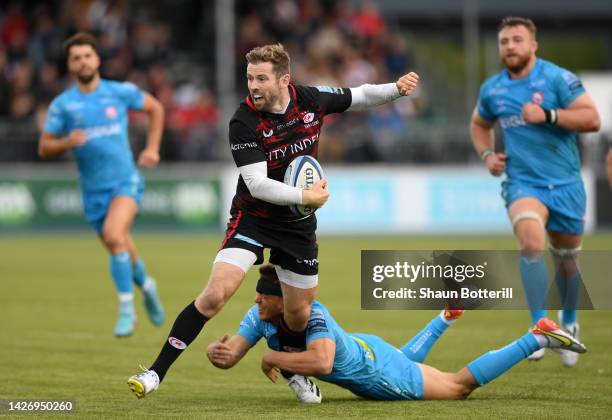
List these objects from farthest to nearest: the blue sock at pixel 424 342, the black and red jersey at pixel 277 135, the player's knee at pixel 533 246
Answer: the player's knee at pixel 533 246 < the blue sock at pixel 424 342 < the black and red jersey at pixel 277 135

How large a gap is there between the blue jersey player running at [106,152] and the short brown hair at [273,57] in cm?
387

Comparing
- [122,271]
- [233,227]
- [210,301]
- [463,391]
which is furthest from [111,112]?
[463,391]

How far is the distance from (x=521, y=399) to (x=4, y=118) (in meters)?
18.3

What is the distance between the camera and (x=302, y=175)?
7.46 meters

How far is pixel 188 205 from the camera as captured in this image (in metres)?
23.9

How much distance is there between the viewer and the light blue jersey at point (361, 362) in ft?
24.1

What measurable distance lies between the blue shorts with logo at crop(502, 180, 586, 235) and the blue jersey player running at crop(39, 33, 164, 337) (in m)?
3.68

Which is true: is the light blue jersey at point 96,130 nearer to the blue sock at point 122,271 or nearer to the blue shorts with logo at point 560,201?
the blue sock at point 122,271

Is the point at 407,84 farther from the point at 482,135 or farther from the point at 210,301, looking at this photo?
the point at 482,135

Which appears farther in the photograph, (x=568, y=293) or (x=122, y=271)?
(x=122, y=271)

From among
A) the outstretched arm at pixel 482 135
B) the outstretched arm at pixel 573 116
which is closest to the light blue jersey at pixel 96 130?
the outstretched arm at pixel 482 135

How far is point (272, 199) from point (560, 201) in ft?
9.88

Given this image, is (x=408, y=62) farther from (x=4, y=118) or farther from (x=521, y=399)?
(x=521, y=399)

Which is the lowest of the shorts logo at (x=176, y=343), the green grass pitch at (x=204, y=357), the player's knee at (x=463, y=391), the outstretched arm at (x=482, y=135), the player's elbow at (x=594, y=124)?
the green grass pitch at (x=204, y=357)
